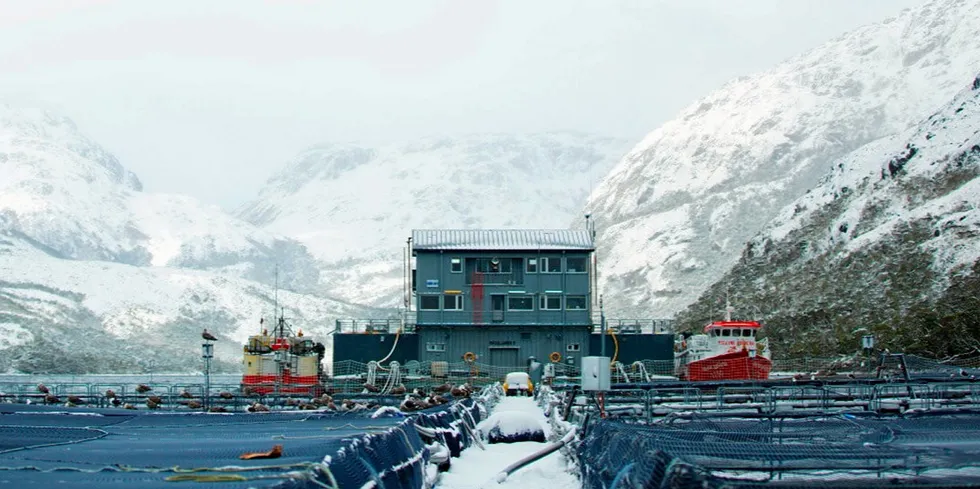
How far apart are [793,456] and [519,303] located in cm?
5377

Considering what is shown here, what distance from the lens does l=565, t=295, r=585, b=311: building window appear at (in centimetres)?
6550

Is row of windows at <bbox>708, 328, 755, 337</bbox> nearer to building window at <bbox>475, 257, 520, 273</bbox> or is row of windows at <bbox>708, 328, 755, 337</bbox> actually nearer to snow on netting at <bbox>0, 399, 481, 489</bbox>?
building window at <bbox>475, 257, 520, 273</bbox>

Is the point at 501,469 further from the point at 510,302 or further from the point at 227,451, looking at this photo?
the point at 510,302

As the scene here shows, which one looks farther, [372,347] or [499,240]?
[372,347]

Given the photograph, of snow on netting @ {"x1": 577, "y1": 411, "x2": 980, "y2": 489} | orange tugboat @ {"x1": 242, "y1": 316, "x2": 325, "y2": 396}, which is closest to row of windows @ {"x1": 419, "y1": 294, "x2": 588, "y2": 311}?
orange tugboat @ {"x1": 242, "y1": 316, "x2": 325, "y2": 396}

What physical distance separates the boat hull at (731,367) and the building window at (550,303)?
7.77 m

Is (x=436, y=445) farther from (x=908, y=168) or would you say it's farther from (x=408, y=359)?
(x=908, y=168)

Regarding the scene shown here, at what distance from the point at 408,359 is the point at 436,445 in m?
48.6

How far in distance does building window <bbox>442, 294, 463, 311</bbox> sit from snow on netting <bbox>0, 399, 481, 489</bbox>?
135 feet

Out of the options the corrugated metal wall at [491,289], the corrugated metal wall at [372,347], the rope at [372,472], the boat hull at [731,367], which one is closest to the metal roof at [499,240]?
the corrugated metal wall at [491,289]

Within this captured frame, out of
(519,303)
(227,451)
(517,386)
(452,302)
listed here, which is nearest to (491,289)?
(519,303)

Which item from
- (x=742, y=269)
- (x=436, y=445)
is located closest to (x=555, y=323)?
(x=436, y=445)

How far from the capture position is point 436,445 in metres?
19.0

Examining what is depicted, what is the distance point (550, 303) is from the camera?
65188 mm
